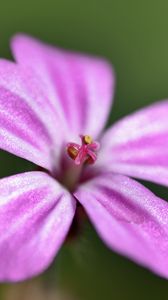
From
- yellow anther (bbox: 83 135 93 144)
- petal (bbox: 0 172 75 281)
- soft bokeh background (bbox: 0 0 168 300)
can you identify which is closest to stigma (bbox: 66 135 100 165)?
yellow anther (bbox: 83 135 93 144)

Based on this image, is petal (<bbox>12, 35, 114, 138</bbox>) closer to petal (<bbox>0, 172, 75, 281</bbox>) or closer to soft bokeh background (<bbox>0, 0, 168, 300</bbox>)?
petal (<bbox>0, 172, 75, 281</bbox>)

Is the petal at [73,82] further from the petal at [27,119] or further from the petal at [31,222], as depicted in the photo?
the petal at [31,222]

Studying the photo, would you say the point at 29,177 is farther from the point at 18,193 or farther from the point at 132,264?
the point at 132,264

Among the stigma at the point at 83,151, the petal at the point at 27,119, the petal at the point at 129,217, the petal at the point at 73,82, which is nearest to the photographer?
the petal at the point at 129,217

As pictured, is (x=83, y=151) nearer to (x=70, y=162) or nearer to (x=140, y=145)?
(x=70, y=162)

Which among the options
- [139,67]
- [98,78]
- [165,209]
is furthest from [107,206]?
[139,67]

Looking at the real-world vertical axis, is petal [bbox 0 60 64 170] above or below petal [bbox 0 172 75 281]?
above

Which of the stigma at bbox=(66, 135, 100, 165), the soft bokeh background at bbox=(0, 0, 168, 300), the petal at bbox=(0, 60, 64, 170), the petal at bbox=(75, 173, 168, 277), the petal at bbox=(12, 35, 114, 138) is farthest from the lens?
the soft bokeh background at bbox=(0, 0, 168, 300)

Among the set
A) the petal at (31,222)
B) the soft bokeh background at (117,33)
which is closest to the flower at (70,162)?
the petal at (31,222)
